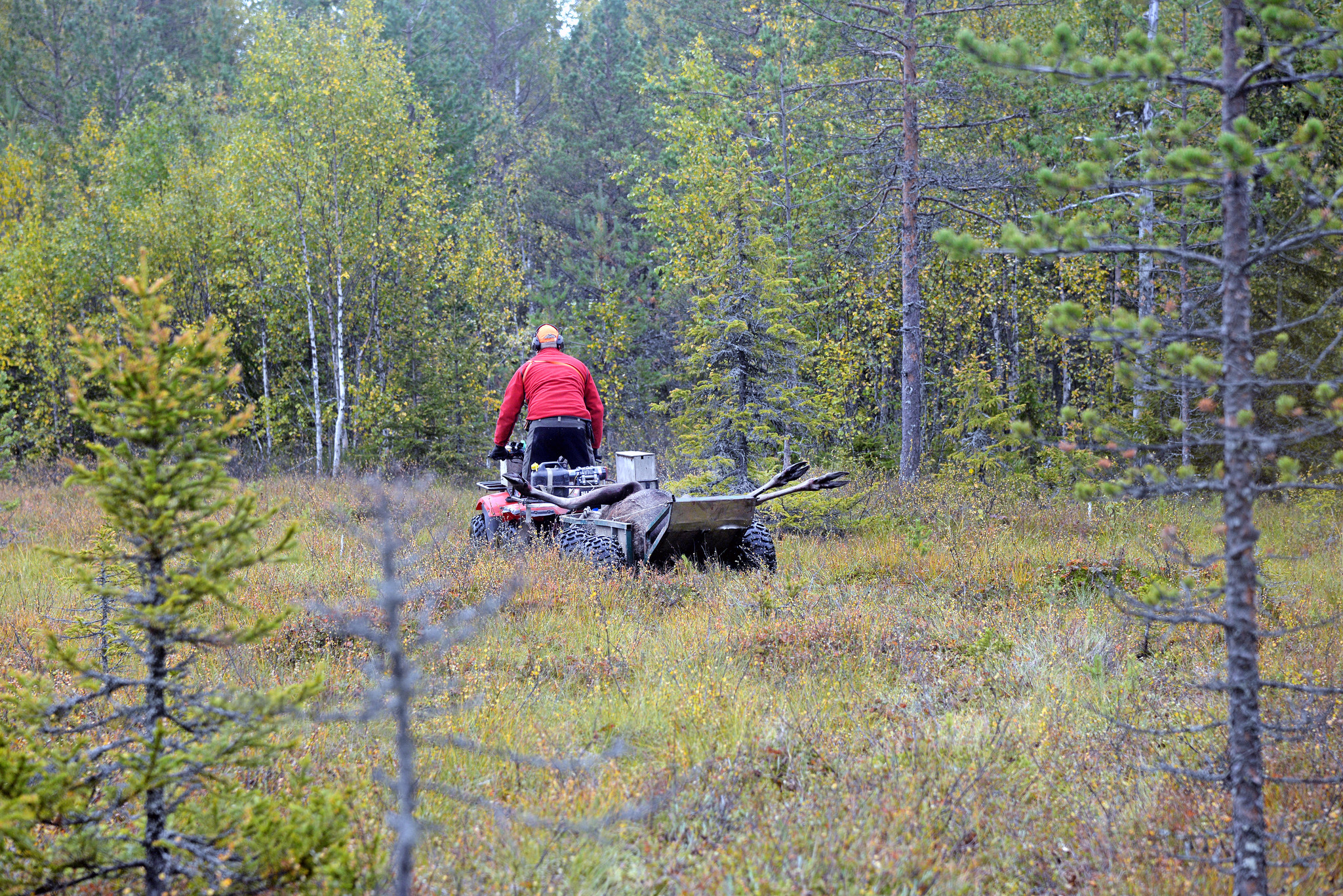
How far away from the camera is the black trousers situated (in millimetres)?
9914

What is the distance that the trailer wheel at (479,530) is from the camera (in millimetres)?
10320

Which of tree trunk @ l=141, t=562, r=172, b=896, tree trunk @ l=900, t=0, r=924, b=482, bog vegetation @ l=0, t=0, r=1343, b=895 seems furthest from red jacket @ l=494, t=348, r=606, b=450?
tree trunk @ l=141, t=562, r=172, b=896

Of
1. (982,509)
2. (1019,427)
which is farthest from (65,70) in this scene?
(1019,427)

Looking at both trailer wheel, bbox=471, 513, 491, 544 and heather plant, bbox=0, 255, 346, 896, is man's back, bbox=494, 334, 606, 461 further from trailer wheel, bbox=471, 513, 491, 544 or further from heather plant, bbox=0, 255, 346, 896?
heather plant, bbox=0, 255, 346, 896

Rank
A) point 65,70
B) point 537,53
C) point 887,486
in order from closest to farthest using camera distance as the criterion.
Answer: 1. point 887,486
2. point 65,70
3. point 537,53

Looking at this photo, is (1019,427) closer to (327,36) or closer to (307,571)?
(307,571)

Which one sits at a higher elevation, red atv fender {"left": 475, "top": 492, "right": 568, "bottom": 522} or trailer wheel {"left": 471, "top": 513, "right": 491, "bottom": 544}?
red atv fender {"left": 475, "top": 492, "right": 568, "bottom": 522}

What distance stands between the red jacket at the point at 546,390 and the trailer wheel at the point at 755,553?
218 cm

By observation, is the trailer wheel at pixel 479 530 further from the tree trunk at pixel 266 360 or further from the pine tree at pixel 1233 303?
the tree trunk at pixel 266 360

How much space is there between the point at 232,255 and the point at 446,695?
18.1 metres

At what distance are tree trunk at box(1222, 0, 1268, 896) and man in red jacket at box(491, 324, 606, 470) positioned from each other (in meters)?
7.11

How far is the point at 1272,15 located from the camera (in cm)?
312

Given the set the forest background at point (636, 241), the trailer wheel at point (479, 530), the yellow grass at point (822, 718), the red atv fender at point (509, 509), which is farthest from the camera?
the forest background at point (636, 241)

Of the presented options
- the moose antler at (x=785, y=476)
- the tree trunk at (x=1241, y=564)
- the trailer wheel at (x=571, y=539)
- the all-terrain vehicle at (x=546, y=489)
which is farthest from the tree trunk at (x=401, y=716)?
the all-terrain vehicle at (x=546, y=489)
